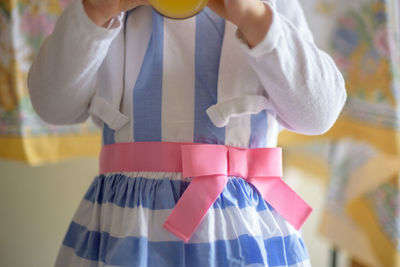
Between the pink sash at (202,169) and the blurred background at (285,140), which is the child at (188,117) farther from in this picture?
the blurred background at (285,140)

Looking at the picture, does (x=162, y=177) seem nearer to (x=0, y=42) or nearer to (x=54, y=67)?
(x=54, y=67)

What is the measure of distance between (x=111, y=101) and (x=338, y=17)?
66 cm

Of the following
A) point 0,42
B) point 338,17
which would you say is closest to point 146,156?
point 0,42

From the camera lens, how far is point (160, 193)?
0.41 meters

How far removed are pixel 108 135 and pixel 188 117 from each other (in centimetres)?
11

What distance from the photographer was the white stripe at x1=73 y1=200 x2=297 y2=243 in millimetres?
396

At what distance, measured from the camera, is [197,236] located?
398 mm

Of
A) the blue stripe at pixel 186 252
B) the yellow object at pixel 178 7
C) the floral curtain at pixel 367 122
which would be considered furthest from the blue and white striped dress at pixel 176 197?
the floral curtain at pixel 367 122

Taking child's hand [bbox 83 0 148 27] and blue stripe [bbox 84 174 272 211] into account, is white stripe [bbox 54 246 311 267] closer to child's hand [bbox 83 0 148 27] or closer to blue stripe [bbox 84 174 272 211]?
blue stripe [bbox 84 174 272 211]

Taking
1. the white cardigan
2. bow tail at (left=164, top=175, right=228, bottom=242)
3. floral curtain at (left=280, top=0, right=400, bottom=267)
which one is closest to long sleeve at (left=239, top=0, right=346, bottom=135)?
the white cardigan

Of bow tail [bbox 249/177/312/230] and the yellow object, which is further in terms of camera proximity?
bow tail [bbox 249/177/312/230]

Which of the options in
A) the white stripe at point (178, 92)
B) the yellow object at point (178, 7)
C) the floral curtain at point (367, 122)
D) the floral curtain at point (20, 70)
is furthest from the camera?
the floral curtain at point (367, 122)

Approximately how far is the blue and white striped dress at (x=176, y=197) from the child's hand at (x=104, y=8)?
7 centimetres

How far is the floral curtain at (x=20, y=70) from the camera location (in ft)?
2.27
